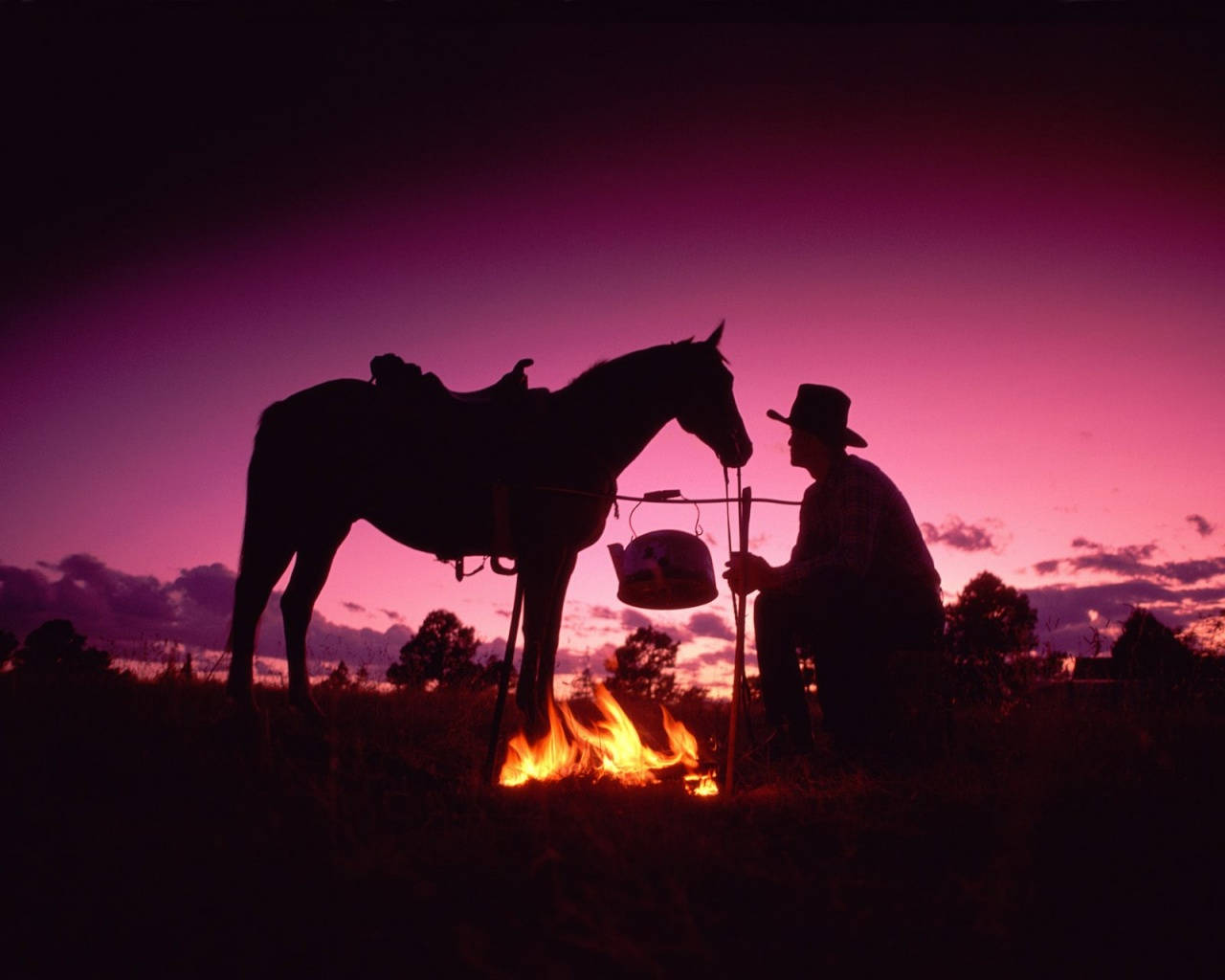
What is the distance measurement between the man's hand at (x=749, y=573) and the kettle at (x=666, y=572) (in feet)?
0.92

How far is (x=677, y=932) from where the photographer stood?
89.7 inches

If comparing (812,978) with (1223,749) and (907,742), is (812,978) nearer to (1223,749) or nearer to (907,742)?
(907,742)

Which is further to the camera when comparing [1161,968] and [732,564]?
[732,564]

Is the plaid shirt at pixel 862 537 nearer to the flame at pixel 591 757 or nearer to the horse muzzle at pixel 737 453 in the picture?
the horse muzzle at pixel 737 453

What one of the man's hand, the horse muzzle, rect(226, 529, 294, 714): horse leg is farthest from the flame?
rect(226, 529, 294, 714): horse leg

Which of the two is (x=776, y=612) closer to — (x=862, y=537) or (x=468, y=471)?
(x=862, y=537)

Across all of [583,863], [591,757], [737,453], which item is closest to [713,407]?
[737,453]

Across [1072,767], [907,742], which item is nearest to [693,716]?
[907,742]

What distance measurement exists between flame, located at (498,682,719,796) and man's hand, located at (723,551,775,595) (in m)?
1.22

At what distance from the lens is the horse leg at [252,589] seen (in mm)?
5609

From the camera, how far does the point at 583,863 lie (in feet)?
9.03

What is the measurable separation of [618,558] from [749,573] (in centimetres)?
102

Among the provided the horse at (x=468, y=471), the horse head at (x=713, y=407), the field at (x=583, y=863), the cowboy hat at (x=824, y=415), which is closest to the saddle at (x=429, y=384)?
the horse at (x=468, y=471)

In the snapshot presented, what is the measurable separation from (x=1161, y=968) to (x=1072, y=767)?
2155mm
